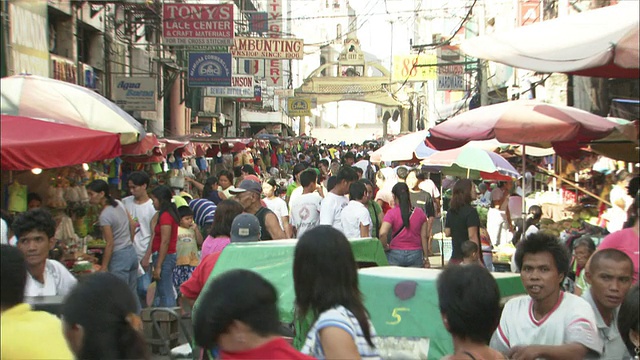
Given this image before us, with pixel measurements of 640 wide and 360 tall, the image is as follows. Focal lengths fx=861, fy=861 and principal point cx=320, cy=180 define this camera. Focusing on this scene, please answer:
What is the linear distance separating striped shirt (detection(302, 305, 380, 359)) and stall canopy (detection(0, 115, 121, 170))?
470 cm

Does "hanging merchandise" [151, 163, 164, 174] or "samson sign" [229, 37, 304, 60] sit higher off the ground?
"samson sign" [229, 37, 304, 60]

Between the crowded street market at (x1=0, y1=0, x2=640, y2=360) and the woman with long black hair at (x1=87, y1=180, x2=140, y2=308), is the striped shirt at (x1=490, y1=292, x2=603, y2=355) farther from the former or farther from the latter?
the woman with long black hair at (x1=87, y1=180, x2=140, y2=308)

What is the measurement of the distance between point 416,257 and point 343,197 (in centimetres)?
117

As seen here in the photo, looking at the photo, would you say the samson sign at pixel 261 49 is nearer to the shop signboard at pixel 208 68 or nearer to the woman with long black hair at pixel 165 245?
the shop signboard at pixel 208 68

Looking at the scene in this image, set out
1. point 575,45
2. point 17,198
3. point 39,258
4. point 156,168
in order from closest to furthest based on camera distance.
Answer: point 575,45 → point 39,258 → point 17,198 → point 156,168

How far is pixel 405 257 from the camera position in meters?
10.6

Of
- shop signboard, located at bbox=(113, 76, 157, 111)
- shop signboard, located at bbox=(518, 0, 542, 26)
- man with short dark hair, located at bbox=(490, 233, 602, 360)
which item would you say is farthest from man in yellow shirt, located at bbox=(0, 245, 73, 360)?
shop signboard, located at bbox=(518, 0, 542, 26)

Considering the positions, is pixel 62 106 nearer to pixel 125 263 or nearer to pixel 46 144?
pixel 46 144

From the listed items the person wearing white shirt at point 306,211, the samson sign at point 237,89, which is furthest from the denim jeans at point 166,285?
the samson sign at point 237,89

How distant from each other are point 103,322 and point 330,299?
1.03 meters

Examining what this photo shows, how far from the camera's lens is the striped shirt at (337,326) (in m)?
3.64

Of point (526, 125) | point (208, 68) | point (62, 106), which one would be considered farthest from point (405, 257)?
point (208, 68)

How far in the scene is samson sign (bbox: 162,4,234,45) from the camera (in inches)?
756

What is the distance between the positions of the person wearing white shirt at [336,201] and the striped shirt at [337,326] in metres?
6.77
